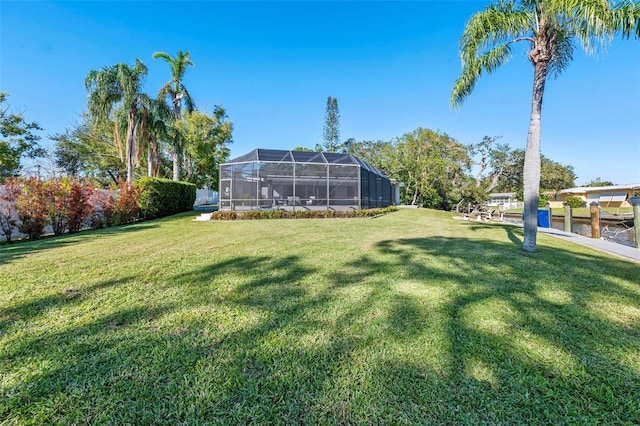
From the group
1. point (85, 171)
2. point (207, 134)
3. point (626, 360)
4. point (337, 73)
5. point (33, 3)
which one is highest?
point (337, 73)

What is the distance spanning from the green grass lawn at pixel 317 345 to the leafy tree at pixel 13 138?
17.9 metres

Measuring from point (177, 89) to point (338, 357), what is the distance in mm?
21122

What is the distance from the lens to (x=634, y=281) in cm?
345

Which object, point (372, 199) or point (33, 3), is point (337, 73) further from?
point (33, 3)

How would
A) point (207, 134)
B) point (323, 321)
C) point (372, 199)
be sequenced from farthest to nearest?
point (207, 134) < point (372, 199) < point (323, 321)

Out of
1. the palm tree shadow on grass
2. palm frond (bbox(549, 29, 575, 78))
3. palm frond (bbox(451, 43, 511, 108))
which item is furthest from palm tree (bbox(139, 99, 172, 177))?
palm frond (bbox(549, 29, 575, 78))

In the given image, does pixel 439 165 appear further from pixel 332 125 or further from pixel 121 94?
pixel 121 94

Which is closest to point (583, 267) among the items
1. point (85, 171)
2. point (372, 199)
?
point (372, 199)

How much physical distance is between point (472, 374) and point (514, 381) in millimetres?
235

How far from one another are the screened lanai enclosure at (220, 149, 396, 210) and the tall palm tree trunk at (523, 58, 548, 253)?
9580 mm

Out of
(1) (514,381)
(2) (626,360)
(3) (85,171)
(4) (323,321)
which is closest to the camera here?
(1) (514,381)

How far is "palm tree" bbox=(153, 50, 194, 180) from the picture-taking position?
16.9m

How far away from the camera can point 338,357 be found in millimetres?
1829

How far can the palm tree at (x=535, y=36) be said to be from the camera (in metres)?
4.24
